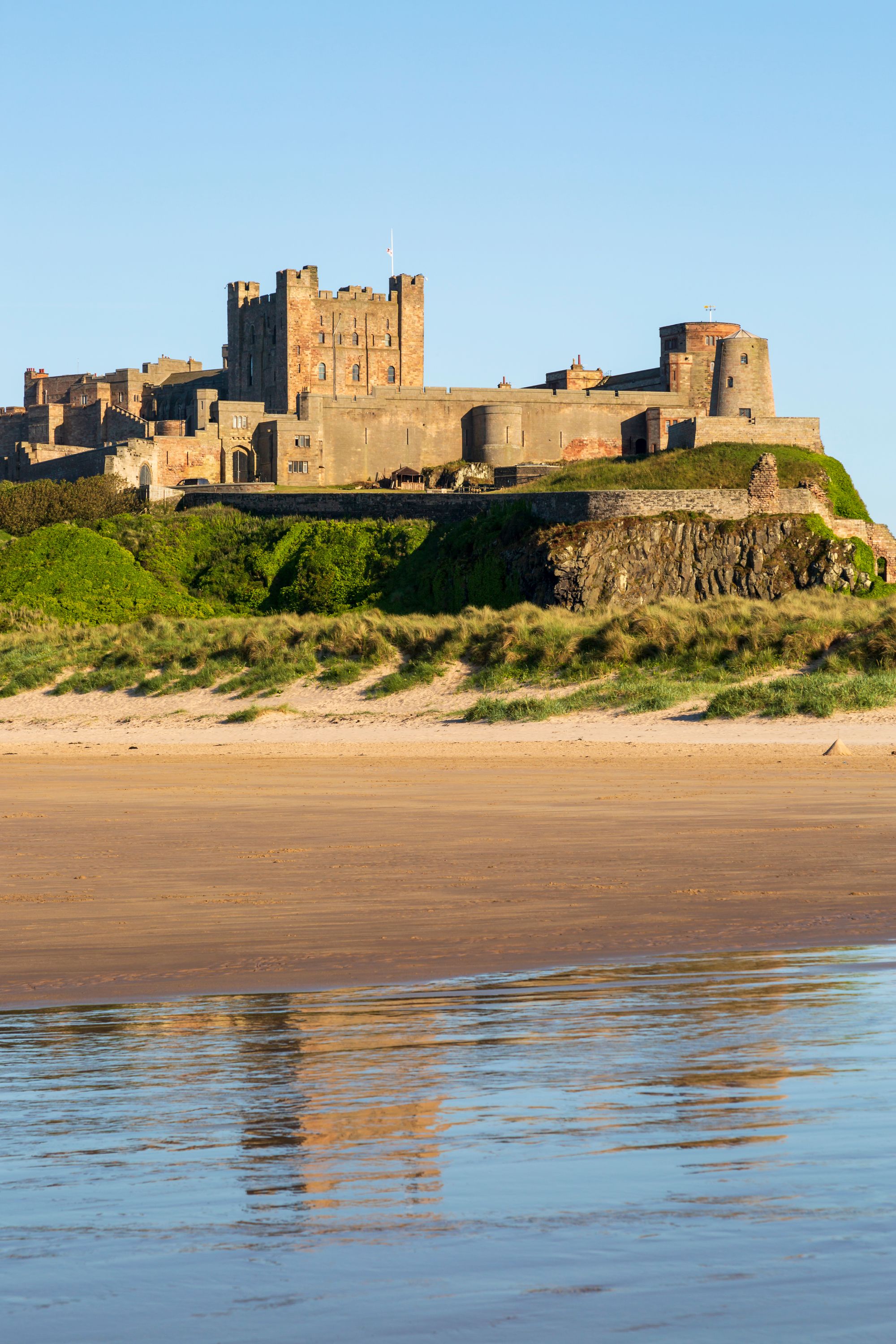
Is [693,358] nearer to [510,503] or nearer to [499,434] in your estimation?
[499,434]

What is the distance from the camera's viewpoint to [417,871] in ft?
33.0

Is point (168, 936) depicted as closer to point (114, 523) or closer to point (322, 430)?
point (114, 523)

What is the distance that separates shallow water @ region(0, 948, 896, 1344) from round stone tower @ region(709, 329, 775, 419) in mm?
58686

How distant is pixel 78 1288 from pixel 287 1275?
1.38 feet

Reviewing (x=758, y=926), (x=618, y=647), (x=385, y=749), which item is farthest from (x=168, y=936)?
(x=618, y=647)

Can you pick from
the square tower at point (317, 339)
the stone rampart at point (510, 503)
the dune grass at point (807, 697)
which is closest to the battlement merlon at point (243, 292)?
the square tower at point (317, 339)

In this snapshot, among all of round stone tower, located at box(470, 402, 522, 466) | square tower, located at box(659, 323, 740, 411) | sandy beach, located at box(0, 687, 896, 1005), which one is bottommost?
sandy beach, located at box(0, 687, 896, 1005)

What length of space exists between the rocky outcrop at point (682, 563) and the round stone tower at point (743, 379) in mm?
20802

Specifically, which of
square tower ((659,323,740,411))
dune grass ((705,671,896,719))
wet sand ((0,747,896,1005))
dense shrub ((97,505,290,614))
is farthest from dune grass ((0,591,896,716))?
square tower ((659,323,740,411))

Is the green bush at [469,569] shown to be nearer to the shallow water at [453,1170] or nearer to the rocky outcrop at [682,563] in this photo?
the rocky outcrop at [682,563]

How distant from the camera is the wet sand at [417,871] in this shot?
7223mm

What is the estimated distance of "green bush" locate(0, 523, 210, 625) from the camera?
47.9 meters

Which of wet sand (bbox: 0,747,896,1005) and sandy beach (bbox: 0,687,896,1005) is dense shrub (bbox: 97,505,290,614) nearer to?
sandy beach (bbox: 0,687,896,1005)

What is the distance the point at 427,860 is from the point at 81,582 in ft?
134
